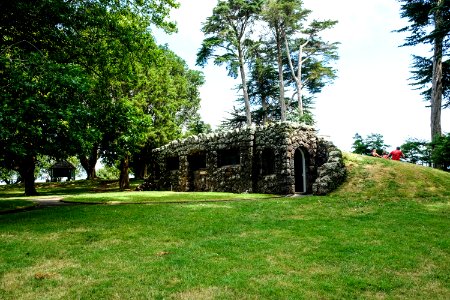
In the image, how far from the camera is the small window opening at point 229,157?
19.5 meters

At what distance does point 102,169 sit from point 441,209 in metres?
62.5

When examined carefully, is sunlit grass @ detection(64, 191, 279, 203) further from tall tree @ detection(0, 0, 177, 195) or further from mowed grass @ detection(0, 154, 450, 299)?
tall tree @ detection(0, 0, 177, 195)

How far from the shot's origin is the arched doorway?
18438 mm

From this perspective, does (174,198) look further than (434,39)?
No

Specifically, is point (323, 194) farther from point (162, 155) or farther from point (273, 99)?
point (273, 99)

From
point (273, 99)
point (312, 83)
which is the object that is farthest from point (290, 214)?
point (273, 99)

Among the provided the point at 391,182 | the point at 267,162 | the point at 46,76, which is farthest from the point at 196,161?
the point at 46,76

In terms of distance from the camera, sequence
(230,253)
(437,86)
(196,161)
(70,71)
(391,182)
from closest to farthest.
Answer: (230,253)
(70,71)
(391,182)
(196,161)
(437,86)

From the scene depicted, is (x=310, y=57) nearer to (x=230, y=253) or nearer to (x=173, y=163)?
(x=173, y=163)

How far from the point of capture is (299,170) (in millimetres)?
18844

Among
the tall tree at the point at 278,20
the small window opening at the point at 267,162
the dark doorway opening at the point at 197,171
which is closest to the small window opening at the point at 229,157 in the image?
the dark doorway opening at the point at 197,171

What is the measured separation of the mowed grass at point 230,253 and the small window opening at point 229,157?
336 inches

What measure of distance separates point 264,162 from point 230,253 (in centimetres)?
1271

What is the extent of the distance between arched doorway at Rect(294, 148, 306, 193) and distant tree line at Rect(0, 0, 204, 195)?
8902mm
